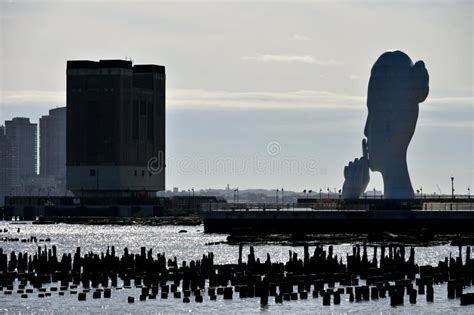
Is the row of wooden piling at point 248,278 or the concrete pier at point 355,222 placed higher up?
the concrete pier at point 355,222

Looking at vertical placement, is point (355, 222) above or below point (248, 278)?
above

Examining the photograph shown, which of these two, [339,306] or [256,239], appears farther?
[256,239]

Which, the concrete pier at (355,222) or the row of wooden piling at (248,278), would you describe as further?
the concrete pier at (355,222)

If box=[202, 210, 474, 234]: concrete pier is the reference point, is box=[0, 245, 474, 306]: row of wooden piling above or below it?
below

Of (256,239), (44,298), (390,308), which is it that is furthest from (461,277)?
(256,239)

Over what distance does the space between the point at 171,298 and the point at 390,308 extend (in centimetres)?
1463

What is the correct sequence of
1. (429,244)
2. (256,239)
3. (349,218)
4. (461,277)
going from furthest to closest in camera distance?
(349,218), (256,239), (429,244), (461,277)

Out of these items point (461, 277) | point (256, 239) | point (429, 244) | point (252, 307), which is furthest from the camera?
point (256, 239)

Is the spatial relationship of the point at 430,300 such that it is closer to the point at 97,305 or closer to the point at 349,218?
the point at 97,305

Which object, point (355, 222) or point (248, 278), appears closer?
point (248, 278)

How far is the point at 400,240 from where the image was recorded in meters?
156

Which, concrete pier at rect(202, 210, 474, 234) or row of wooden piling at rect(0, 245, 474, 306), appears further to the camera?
concrete pier at rect(202, 210, 474, 234)

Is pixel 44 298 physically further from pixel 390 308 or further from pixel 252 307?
pixel 390 308

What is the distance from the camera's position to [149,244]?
175375mm
